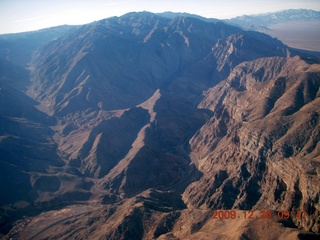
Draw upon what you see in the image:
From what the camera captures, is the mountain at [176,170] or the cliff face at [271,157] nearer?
the cliff face at [271,157]

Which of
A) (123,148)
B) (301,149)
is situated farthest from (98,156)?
(301,149)

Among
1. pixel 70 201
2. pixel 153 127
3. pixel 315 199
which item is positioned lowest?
pixel 70 201

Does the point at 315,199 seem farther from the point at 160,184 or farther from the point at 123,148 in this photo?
the point at 123,148

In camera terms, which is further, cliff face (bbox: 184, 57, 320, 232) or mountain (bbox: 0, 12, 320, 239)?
mountain (bbox: 0, 12, 320, 239)

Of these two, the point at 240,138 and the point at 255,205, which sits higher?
the point at 240,138

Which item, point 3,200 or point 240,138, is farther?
point 3,200

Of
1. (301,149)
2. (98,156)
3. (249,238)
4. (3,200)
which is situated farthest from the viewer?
(98,156)

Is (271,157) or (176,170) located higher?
(271,157)

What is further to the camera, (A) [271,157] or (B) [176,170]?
(B) [176,170]

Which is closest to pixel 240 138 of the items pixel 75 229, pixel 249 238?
pixel 249 238

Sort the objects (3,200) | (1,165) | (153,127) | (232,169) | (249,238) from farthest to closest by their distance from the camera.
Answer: (153,127)
(1,165)
(3,200)
(232,169)
(249,238)
